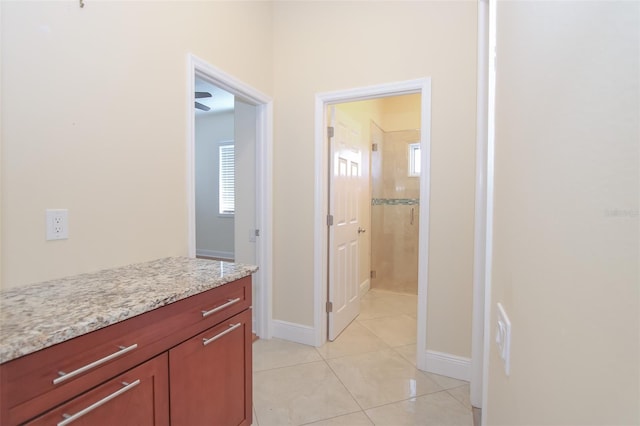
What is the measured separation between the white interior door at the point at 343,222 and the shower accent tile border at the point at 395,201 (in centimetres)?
106

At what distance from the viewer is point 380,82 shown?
2.39m

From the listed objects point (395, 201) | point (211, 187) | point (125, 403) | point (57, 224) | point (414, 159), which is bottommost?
point (125, 403)

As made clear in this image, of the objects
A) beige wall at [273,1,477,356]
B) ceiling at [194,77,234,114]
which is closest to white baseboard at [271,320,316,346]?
beige wall at [273,1,477,356]

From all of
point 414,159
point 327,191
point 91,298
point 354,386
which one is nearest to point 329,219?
point 327,191

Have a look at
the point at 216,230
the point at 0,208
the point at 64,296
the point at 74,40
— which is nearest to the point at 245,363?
the point at 64,296

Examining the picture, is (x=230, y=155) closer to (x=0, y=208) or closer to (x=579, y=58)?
(x=0, y=208)

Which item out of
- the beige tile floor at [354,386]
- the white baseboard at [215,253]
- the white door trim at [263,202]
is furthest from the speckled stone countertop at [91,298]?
the white baseboard at [215,253]

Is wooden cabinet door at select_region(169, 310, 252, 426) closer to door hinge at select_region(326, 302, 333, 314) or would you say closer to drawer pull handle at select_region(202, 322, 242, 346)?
drawer pull handle at select_region(202, 322, 242, 346)

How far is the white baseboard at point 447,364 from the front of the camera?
2.17m

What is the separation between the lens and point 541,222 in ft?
1.52

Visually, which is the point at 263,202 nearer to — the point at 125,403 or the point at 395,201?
the point at 125,403

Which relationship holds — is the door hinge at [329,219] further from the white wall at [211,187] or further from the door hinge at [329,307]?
the white wall at [211,187]

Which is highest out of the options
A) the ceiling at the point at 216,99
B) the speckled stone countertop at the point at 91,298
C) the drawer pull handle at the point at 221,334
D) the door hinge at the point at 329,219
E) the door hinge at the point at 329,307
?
the ceiling at the point at 216,99

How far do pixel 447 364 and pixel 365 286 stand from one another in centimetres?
197
